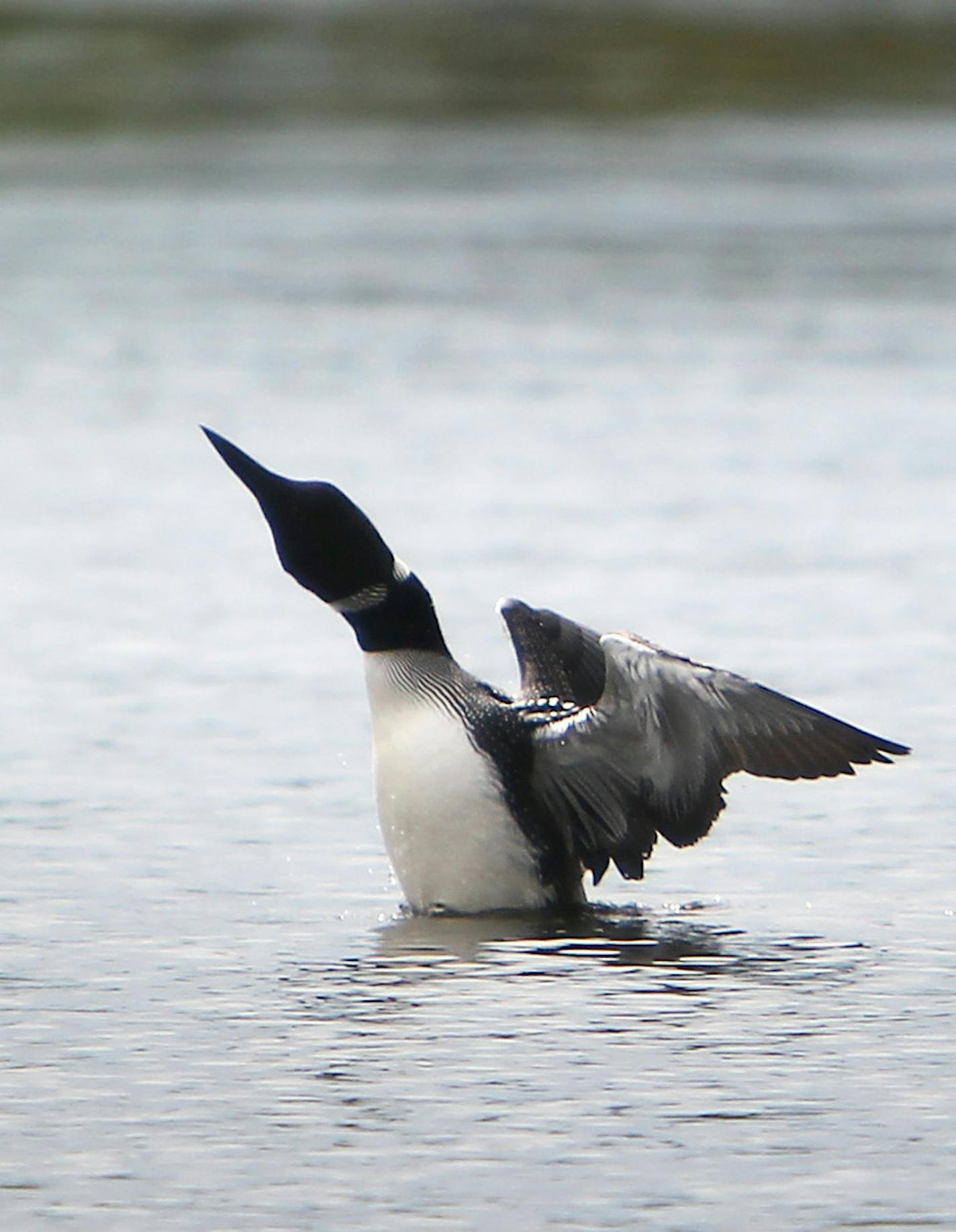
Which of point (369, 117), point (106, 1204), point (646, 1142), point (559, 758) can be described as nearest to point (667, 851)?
point (559, 758)

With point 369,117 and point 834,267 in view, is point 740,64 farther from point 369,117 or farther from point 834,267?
point 834,267

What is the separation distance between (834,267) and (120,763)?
19.0 m

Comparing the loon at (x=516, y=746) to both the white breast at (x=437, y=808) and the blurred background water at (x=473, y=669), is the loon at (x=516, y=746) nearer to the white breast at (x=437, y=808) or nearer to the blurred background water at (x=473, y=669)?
the white breast at (x=437, y=808)

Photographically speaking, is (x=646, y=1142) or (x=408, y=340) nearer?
(x=646, y=1142)

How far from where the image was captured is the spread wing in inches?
322

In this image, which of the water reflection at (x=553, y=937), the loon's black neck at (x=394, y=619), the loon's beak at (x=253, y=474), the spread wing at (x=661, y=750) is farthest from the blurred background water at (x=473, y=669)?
the loon's beak at (x=253, y=474)

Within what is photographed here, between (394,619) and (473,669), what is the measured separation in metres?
3.47

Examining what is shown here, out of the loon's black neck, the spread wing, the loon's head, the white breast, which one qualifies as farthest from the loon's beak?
the spread wing

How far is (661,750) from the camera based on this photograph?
831 cm

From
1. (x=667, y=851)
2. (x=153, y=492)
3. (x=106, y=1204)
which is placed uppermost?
(x=153, y=492)

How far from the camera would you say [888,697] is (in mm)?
11633

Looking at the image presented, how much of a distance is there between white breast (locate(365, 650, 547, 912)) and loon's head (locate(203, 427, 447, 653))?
10cm

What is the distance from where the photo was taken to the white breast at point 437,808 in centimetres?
840

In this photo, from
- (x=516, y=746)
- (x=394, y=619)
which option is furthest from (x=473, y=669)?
(x=516, y=746)
